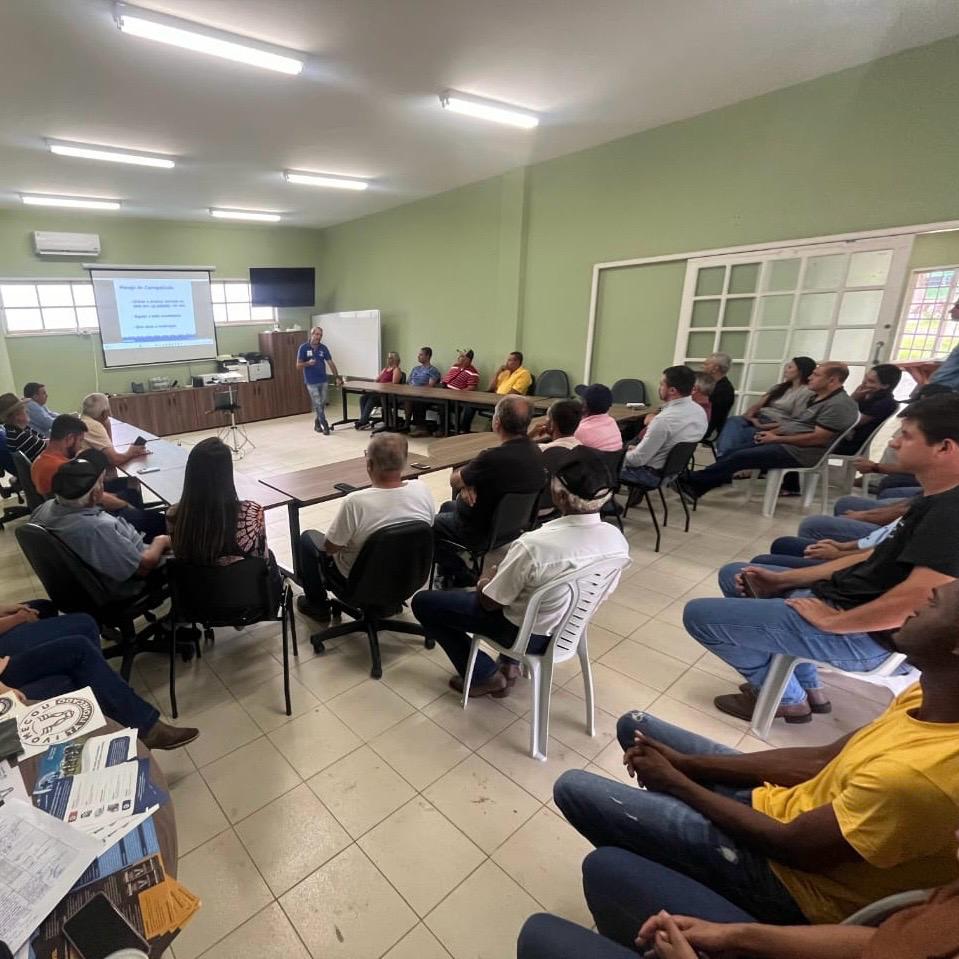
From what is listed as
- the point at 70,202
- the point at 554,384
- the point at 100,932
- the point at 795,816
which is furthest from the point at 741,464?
the point at 70,202

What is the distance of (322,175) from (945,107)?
5805 mm

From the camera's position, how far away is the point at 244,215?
7891 millimetres

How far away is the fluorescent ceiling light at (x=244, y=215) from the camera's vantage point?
759cm

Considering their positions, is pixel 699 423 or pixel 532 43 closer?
pixel 532 43

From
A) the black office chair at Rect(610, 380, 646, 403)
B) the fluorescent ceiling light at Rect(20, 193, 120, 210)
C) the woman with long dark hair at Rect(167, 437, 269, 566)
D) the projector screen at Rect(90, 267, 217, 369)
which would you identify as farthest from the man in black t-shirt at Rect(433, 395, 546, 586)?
the projector screen at Rect(90, 267, 217, 369)

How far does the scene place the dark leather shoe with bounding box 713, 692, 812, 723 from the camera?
6.61 feet

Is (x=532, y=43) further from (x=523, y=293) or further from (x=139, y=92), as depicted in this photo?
(x=523, y=293)

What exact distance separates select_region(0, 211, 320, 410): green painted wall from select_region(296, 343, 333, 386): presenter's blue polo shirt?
2.25 metres

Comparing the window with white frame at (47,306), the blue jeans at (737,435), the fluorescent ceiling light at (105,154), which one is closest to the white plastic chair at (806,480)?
the blue jeans at (737,435)

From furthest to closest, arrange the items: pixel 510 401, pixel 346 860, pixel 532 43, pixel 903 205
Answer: pixel 903 205, pixel 532 43, pixel 510 401, pixel 346 860

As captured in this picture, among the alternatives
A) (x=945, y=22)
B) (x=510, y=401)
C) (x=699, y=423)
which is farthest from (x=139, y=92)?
(x=945, y=22)

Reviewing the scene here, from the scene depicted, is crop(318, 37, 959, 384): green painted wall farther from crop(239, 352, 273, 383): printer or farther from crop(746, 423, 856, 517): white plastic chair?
crop(239, 352, 273, 383): printer

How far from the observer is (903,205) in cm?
377

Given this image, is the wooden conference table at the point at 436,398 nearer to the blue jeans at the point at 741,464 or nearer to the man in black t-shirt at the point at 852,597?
the blue jeans at the point at 741,464
